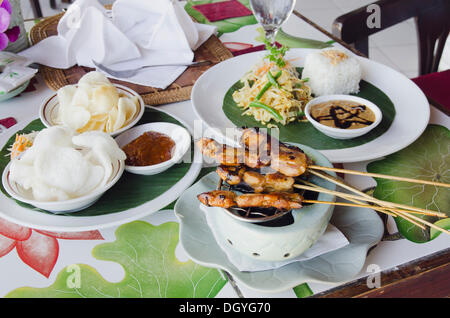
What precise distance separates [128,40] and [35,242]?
107 cm

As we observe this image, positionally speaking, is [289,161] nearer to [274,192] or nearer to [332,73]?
[274,192]

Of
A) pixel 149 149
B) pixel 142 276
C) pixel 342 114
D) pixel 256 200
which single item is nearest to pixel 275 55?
pixel 342 114

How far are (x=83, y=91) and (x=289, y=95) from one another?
0.74 metres

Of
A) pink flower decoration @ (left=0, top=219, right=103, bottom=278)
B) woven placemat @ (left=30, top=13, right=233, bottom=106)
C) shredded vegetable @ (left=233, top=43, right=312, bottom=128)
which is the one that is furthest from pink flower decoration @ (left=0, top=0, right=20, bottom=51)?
shredded vegetable @ (left=233, top=43, right=312, bottom=128)

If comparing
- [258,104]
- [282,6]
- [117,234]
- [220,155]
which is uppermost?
[282,6]

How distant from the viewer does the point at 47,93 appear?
5.21ft

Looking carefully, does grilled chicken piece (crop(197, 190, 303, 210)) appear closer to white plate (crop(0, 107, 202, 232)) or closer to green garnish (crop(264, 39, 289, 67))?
white plate (crop(0, 107, 202, 232))

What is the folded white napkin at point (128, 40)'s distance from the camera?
173 cm

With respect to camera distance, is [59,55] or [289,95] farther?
[59,55]

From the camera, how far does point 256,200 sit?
0.81 meters

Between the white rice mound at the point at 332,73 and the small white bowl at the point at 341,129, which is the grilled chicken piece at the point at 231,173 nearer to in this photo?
the small white bowl at the point at 341,129
